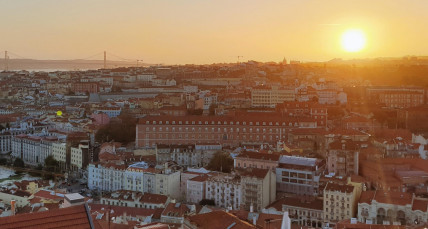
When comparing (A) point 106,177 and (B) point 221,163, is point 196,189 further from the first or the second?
(A) point 106,177

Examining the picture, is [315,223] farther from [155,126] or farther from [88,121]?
[88,121]

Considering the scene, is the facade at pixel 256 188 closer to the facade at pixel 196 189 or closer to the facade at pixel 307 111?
the facade at pixel 196 189

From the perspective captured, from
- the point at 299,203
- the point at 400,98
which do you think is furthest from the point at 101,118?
the point at 400,98

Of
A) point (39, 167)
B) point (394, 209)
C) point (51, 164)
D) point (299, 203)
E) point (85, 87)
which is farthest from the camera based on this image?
point (85, 87)

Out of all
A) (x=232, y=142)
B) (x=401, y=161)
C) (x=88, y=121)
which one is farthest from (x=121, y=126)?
(x=401, y=161)

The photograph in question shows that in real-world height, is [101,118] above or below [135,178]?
above

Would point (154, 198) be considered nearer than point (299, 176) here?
Yes
